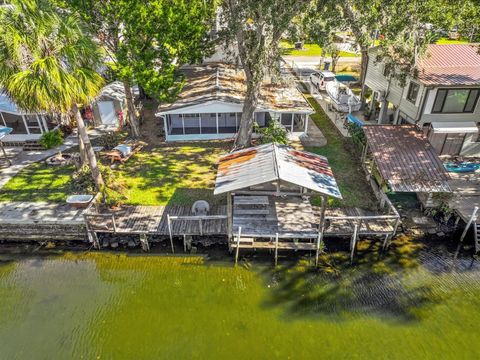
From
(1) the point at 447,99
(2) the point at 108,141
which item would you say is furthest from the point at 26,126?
(1) the point at 447,99

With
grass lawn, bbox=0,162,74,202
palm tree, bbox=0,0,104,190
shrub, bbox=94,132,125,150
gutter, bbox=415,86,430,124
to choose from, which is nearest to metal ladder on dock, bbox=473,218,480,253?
gutter, bbox=415,86,430,124

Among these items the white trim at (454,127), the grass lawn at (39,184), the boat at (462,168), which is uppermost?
the white trim at (454,127)

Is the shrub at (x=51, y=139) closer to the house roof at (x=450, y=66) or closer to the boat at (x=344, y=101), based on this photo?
the boat at (x=344, y=101)

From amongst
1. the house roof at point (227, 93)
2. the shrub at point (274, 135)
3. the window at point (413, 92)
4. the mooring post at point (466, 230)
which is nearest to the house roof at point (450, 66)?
the window at point (413, 92)

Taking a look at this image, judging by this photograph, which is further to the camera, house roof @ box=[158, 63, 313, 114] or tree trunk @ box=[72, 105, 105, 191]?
house roof @ box=[158, 63, 313, 114]

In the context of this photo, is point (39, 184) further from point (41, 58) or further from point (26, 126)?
point (41, 58)

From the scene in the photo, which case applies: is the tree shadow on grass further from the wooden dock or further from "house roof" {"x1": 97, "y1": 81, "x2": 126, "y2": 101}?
"house roof" {"x1": 97, "y1": 81, "x2": 126, "y2": 101}
